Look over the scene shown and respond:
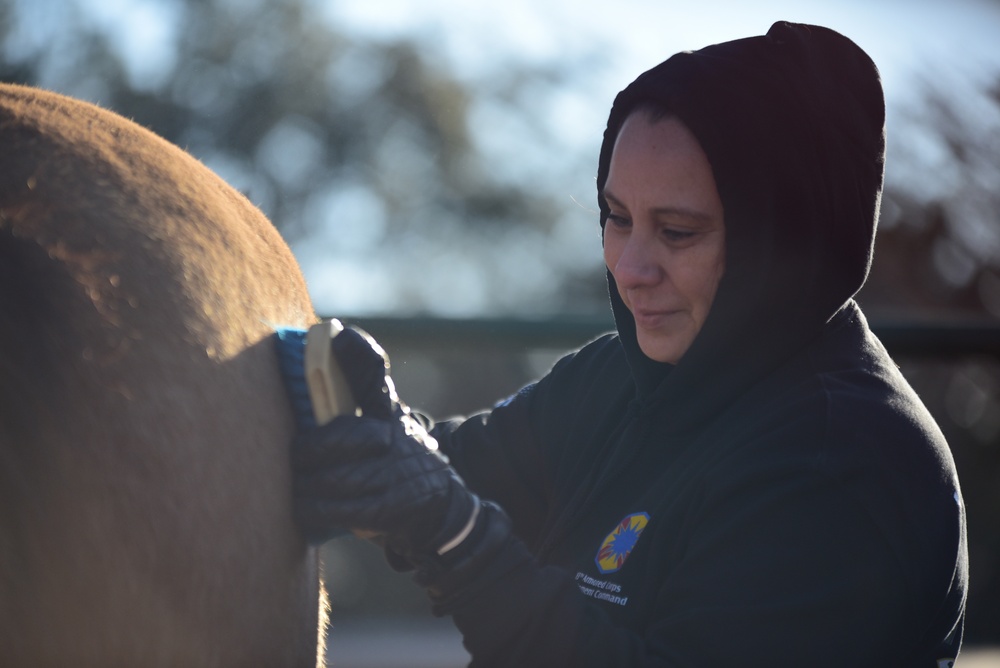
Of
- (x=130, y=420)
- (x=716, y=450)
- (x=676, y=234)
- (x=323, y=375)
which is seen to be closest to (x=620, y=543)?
(x=716, y=450)

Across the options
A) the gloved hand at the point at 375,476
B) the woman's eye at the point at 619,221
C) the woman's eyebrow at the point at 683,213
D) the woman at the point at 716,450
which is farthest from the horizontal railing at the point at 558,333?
the gloved hand at the point at 375,476

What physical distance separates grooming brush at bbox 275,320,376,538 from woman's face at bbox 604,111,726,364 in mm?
490

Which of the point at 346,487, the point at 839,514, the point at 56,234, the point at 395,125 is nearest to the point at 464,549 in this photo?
the point at 346,487

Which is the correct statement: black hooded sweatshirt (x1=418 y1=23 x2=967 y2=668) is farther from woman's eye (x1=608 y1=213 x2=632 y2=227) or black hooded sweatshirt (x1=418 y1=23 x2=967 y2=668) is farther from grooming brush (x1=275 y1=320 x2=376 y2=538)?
grooming brush (x1=275 y1=320 x2=376 y2=538)

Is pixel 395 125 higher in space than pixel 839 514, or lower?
higher

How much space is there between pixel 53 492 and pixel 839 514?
32.8 inches

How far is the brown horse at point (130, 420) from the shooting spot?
95cm

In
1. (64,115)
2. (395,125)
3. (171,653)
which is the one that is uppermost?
(395,125)

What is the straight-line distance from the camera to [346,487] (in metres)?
1.14

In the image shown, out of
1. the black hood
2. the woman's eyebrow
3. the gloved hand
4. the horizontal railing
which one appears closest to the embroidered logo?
the black hood

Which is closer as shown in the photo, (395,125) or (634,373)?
(634,373)

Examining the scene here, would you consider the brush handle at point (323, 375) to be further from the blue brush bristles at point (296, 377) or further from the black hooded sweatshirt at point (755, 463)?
the black hooded sweatshirt at point (755, 463)

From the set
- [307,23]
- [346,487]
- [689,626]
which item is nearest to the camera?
[346,487]

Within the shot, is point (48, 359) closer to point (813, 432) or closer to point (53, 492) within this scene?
point (53, 492)
